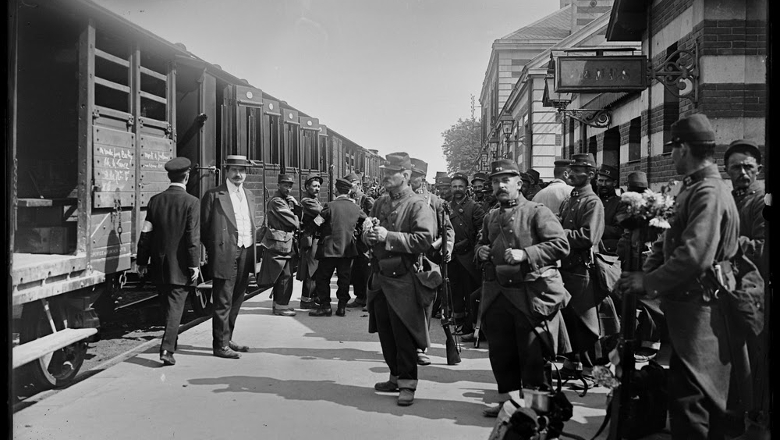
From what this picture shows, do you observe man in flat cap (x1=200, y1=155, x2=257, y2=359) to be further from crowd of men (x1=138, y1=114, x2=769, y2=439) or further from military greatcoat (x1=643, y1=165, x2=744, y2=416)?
military greatcoat (x1=643, y1=165, x2=744, y2=416)

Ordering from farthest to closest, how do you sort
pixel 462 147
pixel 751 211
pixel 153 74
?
pixel 462 147, pixel 153 74, pixel 751 211

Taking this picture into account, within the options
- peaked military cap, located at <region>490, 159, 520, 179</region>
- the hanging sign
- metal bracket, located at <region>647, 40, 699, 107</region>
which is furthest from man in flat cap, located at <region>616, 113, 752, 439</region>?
the hanging sign

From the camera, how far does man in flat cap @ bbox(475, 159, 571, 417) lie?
488cm

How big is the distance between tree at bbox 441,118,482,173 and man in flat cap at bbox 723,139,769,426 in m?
47.7

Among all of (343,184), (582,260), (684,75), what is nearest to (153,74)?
(343,184)

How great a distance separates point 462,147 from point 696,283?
184ft

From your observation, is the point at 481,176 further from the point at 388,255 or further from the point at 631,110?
the point at 388,255

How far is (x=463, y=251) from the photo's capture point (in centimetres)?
866

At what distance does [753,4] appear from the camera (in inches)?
283

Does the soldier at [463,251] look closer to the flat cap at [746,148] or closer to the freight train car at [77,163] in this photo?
the freight train car at [77,163]

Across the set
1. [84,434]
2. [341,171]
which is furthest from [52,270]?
[341,171]

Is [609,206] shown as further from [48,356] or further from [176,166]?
[48,356]

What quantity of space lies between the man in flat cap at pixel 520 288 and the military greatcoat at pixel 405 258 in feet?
2.08

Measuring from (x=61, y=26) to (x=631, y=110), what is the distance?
8433 mm
